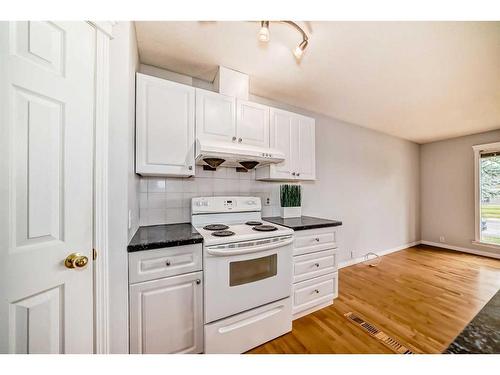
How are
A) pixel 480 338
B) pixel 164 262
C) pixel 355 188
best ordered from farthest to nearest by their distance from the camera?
pixel 355 188 → pixel 164 262 → pixel 480 338

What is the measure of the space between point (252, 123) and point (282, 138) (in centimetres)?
41

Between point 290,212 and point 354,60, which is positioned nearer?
point 354,60

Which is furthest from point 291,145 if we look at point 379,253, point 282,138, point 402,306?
point 379,253

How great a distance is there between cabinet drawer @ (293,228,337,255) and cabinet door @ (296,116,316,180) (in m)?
0.67

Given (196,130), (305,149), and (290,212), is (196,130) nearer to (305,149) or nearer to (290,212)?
(305,149)

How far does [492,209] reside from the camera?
362 centimetres

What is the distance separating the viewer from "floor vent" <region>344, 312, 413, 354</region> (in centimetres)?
152

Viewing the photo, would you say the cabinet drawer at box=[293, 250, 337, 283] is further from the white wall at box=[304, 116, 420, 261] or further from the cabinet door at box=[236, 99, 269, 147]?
the cabinet door at box=[236, 99, 269, 147]

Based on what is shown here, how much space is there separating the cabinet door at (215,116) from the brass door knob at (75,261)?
118cm

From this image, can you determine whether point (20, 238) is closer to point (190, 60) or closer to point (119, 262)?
point (119, 262)

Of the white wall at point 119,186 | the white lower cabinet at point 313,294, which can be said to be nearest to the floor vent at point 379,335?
the white lower cabinet at point 313,294

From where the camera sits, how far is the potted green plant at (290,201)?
2408 mm

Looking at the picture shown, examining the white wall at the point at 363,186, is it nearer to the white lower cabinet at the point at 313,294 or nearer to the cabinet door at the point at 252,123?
the cabinet door at the point at 252,123

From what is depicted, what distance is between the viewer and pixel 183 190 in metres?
2.02
